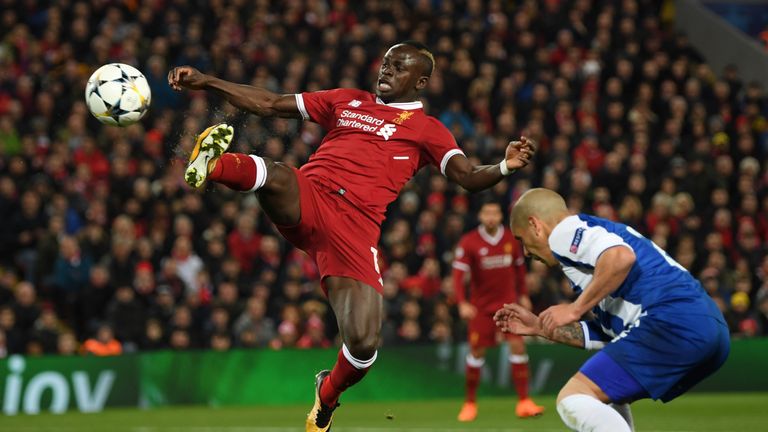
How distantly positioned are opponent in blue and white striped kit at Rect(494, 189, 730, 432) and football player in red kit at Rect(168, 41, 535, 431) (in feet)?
4.00

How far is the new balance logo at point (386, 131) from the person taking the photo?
8.46 m

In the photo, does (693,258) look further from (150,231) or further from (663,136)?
(150,231)

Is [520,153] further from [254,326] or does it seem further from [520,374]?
[254,326]

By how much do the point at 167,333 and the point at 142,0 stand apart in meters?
6.19

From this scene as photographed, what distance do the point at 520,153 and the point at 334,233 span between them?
1347 millimetres

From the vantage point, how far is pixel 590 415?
6207mm

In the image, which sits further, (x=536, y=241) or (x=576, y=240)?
(x=536, y=241)

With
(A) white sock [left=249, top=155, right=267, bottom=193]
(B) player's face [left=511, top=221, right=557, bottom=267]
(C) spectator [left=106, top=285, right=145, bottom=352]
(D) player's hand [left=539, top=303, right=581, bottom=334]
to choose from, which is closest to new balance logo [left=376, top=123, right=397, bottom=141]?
(A) white sock [left=249, top=155, right=267, bottom=193]

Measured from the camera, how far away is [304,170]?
8.46m

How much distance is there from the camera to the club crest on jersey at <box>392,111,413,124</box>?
8523 mm

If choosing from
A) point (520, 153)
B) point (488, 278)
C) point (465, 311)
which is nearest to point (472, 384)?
point (465, 311)

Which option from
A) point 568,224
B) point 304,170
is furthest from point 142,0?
point 568,224

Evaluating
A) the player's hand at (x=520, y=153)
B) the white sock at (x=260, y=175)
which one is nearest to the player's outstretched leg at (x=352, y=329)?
the white sock at (x=260, y=175)

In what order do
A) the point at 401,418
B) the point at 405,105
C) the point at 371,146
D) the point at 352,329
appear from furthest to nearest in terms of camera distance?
the point at 401,418 < the point at 405,105 < the point at 371,146 < the point at 352,329
